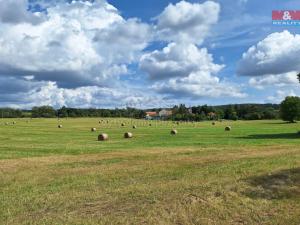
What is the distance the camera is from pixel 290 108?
88.1 metres

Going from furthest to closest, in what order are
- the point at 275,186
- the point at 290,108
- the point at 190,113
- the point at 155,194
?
the point at 190,113, the point at 290,108, the point at 275,186, the point at 155,194

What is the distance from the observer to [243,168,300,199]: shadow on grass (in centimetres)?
1155

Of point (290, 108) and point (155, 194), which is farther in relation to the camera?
point (290, 108)

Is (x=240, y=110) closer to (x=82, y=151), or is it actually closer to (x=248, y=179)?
(x=82, y=151)

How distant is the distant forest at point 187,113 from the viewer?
518 feet

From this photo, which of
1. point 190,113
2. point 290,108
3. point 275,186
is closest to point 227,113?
point 190,113

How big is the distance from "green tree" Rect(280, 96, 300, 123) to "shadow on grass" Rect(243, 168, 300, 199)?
248 ft

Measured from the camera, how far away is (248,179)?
13469 mm

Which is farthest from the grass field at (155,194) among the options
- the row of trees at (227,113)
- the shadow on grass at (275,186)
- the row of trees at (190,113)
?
the row of trees at (227,113)

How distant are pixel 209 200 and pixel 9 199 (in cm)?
533

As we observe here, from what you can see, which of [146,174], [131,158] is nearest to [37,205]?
[146,174]

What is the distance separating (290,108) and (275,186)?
261 ft

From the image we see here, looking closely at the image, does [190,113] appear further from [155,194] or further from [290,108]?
[155,194]

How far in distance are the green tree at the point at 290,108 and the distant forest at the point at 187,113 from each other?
59.7 m
